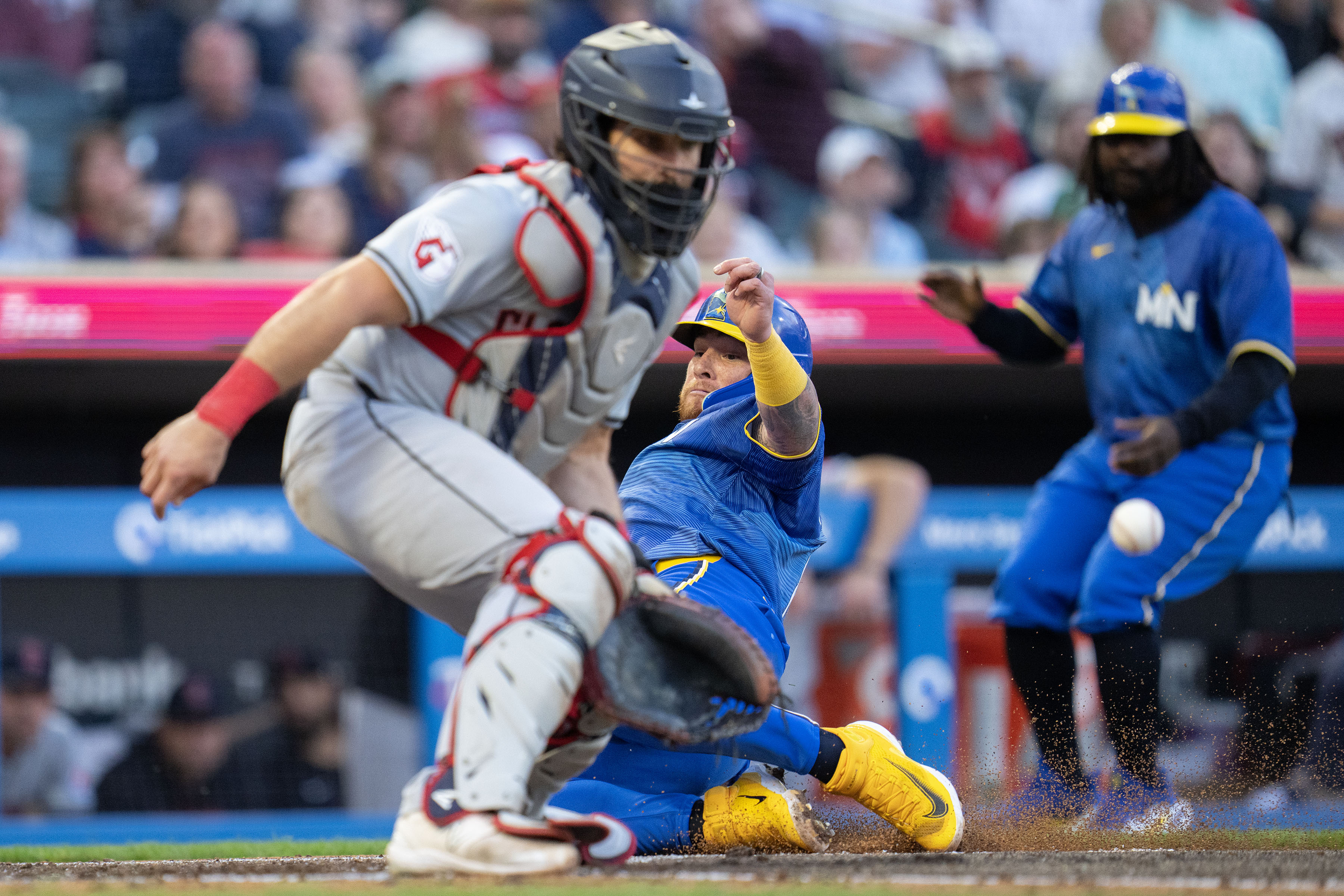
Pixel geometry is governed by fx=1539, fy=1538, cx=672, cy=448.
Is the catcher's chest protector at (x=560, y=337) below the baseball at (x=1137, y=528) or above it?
above

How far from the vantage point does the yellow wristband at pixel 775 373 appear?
9.99 feet

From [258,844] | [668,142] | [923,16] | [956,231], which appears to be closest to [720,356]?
[668,142]

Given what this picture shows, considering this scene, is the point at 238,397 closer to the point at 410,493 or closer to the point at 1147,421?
the point at 410,493

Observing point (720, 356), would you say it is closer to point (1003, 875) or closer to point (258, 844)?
point (1003, 875)

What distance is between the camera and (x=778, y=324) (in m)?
3.43

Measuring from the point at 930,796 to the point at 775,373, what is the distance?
94 centimetres

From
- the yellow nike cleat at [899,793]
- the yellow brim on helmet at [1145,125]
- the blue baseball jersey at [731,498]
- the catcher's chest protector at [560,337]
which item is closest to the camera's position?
the catcher's chest protector at [560,337]

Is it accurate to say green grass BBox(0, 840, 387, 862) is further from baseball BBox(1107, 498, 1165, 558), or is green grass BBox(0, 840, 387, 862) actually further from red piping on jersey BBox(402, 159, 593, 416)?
baseball BBox(1107, 498, 1165, 558)

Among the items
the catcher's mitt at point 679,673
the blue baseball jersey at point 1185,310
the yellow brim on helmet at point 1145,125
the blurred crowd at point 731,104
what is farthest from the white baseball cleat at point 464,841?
the blurred crowd at point 731,104

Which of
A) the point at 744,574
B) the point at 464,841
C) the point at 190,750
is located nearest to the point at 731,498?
the point at 744,574

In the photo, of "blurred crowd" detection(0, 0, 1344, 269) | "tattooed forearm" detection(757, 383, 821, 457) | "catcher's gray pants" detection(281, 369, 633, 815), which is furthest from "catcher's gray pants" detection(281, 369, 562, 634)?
"blurred crowd" detection(0, 0, 1344, 269)

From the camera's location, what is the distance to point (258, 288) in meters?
6.21

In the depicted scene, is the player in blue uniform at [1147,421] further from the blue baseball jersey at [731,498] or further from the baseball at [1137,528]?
the blue baseball jersey at [731,498]

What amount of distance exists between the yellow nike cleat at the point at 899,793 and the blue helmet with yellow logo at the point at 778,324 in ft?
2.73
